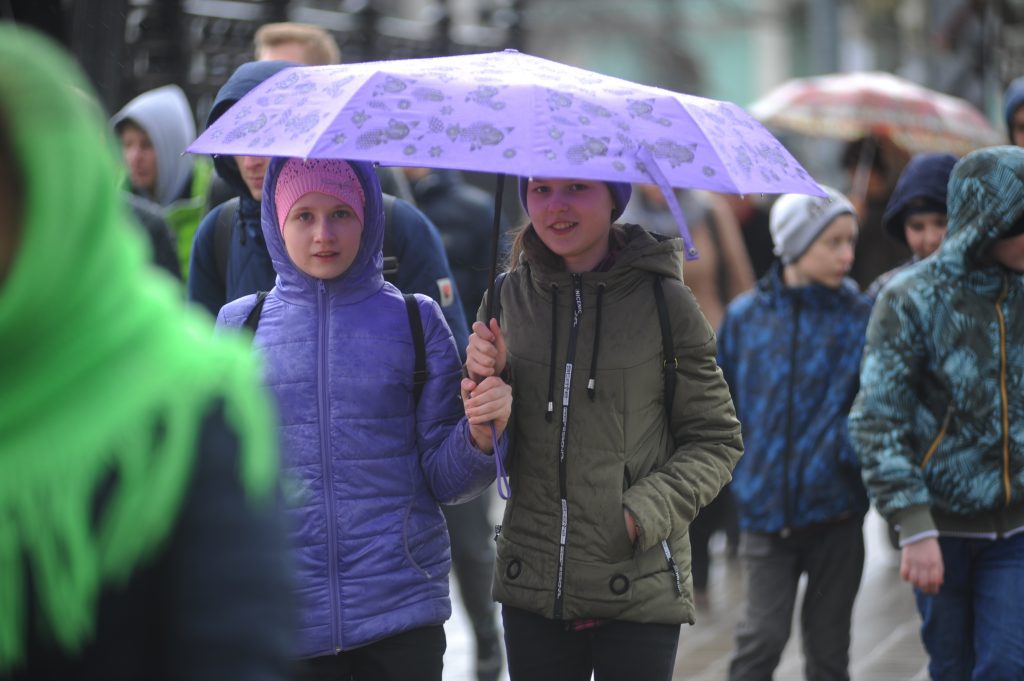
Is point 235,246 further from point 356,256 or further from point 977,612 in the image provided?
point 977,612

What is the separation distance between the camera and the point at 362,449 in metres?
3.67

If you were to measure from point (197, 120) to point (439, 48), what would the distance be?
12.7 ft

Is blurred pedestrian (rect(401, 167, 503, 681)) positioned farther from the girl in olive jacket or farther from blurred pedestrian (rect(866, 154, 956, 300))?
blurred pedestrian (rect(866, 154, 956, 300))

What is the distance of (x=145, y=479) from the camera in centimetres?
161

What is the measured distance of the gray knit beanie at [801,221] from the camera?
19.4 feet

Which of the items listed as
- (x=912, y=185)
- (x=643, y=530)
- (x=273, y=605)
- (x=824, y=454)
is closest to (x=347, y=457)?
(x=643, y=530)

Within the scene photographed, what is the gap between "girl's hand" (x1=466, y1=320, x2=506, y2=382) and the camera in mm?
3723

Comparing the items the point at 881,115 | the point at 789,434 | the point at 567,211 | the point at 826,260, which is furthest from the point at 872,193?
the point at 567,211

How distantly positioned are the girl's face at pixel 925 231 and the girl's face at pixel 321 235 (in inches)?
110

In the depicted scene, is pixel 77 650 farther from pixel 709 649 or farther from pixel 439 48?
pixel 439 48

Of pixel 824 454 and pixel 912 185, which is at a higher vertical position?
pixel 912 185

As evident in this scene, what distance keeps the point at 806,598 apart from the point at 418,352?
2.34 meters

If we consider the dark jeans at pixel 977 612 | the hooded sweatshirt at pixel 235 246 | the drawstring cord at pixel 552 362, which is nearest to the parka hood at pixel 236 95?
the hooded sweatshirt at pixel 235 246

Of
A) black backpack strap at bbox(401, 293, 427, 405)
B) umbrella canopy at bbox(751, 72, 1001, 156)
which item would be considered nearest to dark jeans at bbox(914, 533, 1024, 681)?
black backpack strap at bbox(401, 293, 427, 405)
